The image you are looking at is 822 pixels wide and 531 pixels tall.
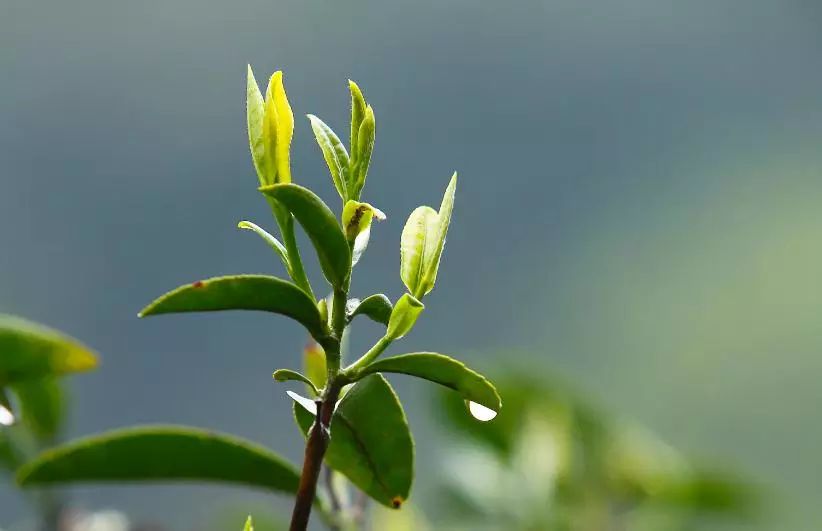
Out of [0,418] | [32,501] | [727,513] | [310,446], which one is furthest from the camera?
[727,513]

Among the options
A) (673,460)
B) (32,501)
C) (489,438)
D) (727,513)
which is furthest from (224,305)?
(727,513)

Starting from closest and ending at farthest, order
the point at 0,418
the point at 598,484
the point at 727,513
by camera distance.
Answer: the point at 0,418 < the point at 598,484 < the point at 727,513

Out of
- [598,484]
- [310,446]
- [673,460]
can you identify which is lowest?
[310,446]

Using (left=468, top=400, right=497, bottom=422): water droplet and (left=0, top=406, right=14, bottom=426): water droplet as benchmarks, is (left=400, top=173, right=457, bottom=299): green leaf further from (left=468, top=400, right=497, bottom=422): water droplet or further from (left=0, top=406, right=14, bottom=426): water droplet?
(left=0, top=406, right=14, bottom=426): water droplet

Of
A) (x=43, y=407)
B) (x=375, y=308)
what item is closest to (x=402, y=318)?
(x=375, y=308)

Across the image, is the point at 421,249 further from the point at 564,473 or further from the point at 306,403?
the point at 564,473

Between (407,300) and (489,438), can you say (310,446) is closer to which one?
(407,300)

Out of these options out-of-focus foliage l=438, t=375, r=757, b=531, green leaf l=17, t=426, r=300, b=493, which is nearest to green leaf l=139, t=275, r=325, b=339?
green leaf l=17, t=426, r=300, b=493
